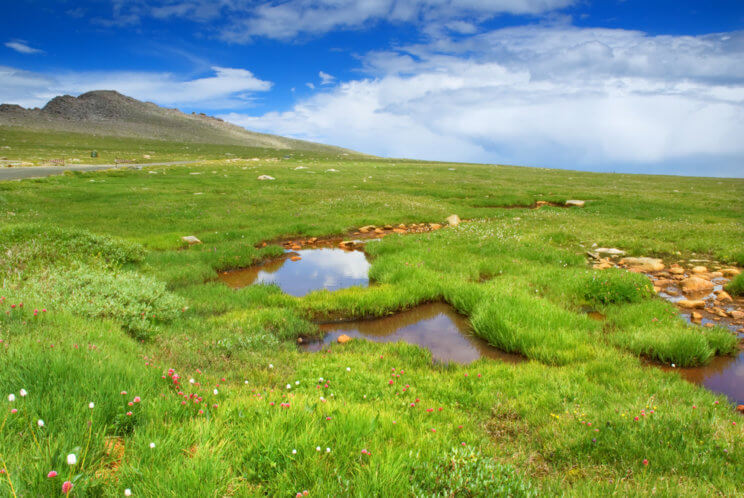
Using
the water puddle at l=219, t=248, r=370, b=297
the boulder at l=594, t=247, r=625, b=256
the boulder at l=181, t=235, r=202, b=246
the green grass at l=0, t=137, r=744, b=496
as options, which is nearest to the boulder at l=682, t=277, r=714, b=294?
the green grass at l=0, t=137, r=744, b=496

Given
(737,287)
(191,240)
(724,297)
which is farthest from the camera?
(191,240)

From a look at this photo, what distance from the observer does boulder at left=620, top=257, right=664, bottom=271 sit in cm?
1301

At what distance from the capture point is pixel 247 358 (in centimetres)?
661

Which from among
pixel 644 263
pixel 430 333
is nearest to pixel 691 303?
pixel 644 263

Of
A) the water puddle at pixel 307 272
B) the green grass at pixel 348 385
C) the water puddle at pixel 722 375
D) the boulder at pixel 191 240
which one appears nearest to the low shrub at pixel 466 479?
the green grass at pixel 348 385

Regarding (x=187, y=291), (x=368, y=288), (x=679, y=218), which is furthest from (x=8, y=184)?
(x=679, y=218)

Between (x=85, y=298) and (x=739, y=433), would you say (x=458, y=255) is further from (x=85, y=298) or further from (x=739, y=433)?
(x=85, y=298)

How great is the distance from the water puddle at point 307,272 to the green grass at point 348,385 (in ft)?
2.23

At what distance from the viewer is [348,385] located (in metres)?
5.70

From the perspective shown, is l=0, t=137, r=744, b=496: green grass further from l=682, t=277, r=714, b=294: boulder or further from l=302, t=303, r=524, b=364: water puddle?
l=682, t=277, r=714, b=294: boulder

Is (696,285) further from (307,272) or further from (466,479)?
(307,272)

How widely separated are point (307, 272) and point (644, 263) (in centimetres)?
1167

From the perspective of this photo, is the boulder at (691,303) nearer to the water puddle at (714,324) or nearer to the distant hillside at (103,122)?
the water puddle at (714,324)

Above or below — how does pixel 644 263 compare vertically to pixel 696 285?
above
